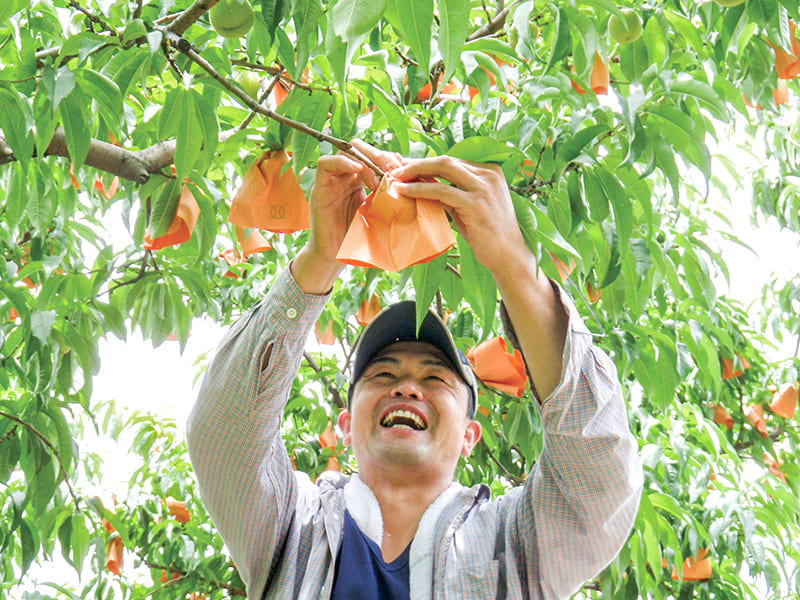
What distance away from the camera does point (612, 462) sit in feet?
4.25

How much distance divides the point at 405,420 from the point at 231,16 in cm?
70

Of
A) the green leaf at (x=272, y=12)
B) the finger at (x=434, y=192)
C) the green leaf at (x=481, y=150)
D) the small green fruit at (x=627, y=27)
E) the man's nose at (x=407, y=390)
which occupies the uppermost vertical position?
the small green fruit at (x=627, y=27)

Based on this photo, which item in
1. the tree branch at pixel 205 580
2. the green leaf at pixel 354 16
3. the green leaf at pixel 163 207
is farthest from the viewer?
the tree branch at pixel 205 580

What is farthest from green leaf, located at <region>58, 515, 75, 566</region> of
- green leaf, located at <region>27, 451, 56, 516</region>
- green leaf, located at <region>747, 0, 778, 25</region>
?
green leaf, located at <region>747, 0, 778, 25</region>

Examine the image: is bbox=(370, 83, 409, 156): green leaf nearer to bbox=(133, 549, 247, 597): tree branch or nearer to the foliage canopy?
the foliage canopy

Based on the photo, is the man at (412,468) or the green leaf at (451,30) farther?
the man at (412,468)

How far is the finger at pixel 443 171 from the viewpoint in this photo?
111 centimetres

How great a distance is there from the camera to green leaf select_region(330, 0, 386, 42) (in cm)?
75

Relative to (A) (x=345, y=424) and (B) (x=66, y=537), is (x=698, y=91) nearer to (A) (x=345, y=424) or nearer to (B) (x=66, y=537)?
(A) (x=345, y=424)

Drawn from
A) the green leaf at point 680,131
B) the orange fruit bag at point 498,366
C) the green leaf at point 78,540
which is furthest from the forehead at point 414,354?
the green leaf at point 78,540

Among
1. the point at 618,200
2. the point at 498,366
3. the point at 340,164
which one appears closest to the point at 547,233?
the point at 618,200

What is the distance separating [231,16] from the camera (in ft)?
3.71

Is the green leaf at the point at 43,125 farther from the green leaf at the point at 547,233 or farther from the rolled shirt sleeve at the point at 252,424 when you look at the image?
the green leaf at the point at 547,233

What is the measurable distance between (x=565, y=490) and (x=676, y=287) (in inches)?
20.8
